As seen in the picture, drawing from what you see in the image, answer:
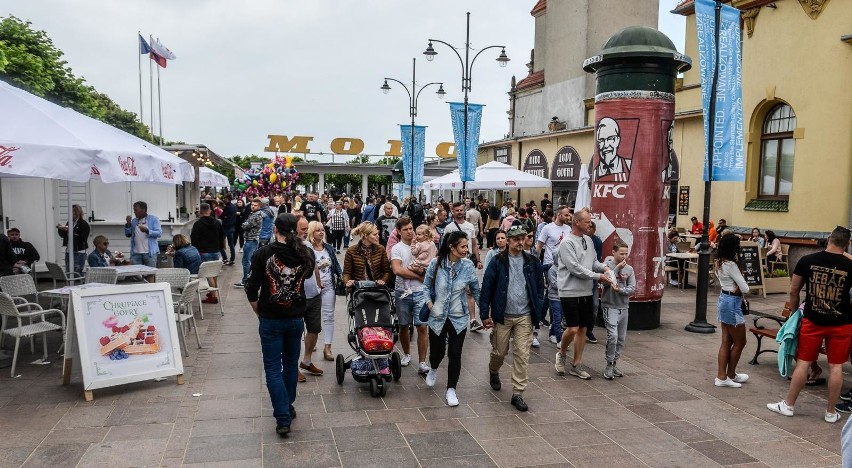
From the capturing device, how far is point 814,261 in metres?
5.82

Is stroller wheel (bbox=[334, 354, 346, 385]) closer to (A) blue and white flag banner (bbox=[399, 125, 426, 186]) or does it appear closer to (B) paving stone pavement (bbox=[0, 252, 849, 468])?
(B) paving stone pavement (bbox=[0, 252, 849, 468])

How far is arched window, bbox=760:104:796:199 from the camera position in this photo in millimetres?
15216

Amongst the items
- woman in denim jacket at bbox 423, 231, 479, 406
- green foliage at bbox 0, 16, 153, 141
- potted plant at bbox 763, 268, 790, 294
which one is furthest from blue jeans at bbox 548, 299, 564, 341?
green foliage at bbox 0, 16, 153, 141

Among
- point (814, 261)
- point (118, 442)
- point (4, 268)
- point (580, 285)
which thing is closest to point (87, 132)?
point (4, 268)

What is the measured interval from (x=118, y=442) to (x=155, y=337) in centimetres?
163

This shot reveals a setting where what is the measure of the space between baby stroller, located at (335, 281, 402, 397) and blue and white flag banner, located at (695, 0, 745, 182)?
591 cm

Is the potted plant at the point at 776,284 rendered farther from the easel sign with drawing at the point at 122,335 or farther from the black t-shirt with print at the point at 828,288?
the easel sign with drawing at the point at 122,335

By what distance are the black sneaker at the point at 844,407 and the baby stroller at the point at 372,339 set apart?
430cm

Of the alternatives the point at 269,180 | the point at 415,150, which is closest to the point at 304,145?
the point at 269,180

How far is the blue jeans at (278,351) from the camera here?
16.8 feet

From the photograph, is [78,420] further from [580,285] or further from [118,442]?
[580,285]

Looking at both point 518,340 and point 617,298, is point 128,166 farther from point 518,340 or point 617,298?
point 617,298

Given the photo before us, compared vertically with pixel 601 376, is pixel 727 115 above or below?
above

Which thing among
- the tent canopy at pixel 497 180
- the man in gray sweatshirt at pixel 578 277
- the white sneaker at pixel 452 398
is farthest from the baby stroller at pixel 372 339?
the tent canopy at pixel 497 180
